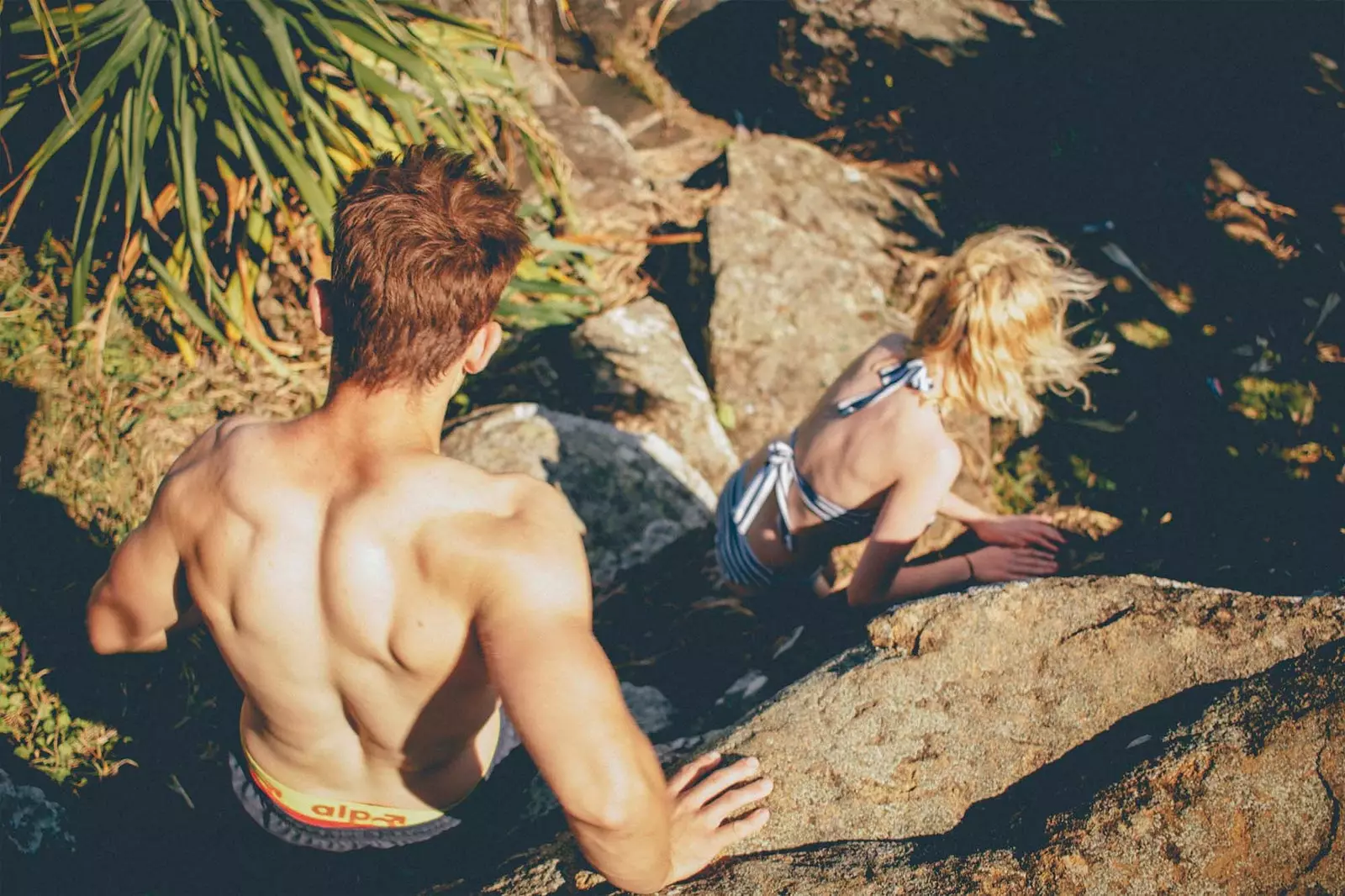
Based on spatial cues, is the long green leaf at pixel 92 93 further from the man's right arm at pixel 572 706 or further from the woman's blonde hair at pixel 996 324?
the woman's blonde hair at pixel 996 324

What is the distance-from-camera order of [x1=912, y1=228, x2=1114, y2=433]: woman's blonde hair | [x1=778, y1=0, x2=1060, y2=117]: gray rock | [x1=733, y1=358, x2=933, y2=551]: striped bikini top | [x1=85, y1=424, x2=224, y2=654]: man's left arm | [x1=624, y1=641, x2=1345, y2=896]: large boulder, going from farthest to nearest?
[x1=778, y1=0, x2=1060, y2=117]: gray rock, [x1=733, y1=358, x2=933, y2=551]: striped bikini top, [x1=912, y1=228, x2=1114, y2=433]: woman's blonde hair, [x1=85, y1=424, x2=224, y2=654]: man's left arm, [x1=624, y1=641, x2=1345, y2=896]: large boulder

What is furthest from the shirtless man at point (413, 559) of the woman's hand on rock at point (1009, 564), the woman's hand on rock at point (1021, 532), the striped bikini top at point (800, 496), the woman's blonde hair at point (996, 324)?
the woman's hand on rock at point (1021, 532)

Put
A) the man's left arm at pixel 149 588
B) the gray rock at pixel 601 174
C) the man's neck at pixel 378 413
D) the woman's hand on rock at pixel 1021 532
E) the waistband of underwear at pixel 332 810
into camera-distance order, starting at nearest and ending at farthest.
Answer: the man's neck at pixel 378 413, the man's left arm at pixel 149 588, the waistband of underwear at pixel 332 810, the woman's hand on rock at pixel 1021 532, the gray rock at pixel 601 174

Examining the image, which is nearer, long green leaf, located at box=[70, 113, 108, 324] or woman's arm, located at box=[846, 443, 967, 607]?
woman's arm, located at box=[846, 443, 967, 607]

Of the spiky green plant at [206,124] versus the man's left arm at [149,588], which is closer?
the man's left arm at [149,588]

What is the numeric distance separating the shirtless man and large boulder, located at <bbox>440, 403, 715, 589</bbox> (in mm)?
1559

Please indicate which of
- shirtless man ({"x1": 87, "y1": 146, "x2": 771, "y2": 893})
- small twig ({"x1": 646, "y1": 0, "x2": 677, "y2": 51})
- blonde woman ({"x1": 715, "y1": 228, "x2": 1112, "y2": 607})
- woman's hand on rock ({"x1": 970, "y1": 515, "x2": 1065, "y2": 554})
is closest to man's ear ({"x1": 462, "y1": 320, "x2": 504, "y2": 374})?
shirtless man ({"x1": 87, "y1": 146, "x2": 771, "y2": 893})

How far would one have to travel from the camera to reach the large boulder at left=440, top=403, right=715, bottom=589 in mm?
3293

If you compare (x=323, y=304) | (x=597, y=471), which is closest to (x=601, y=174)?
(x=597, y=471)

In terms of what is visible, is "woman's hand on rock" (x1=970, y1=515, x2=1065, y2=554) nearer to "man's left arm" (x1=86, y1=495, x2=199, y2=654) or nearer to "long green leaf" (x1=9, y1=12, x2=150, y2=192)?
"man's left arm" (x1=86, y1=495, x2=199, y2=654)

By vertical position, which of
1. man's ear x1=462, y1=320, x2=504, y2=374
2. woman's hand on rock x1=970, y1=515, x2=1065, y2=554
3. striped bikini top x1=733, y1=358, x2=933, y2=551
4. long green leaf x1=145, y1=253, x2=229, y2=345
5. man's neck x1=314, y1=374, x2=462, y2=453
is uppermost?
man's ear x1=462, y1=320, x2=504, y2=374

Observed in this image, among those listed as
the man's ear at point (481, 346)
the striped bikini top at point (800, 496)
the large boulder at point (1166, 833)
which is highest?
the man's ear at point (481, 346)

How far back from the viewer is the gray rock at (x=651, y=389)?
384 cm

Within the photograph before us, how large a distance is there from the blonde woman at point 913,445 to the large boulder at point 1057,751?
2.51ft
